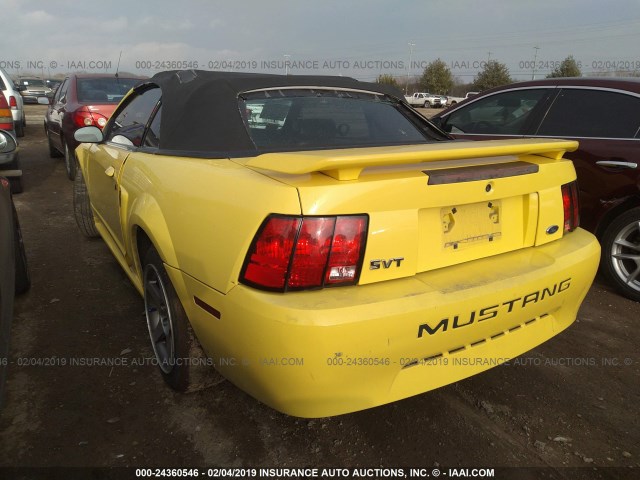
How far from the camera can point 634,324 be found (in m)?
3.29

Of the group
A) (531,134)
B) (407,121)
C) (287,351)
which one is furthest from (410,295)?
(531,134)

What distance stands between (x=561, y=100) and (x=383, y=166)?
3093 millimetres

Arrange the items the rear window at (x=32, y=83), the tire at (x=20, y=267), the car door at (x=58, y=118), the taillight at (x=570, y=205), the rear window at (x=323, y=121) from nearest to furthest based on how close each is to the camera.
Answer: the taillight at (x=570, y=205) < the rear window at (x=323, y=121) < the tire at (x=20, y=267) < the car door at (x=58, y=118) < the rear window at (x=32, y=83)

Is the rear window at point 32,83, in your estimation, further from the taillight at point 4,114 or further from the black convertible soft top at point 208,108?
the black convertible soft top at point 208,108

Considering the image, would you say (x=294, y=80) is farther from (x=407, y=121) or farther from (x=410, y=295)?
(x=410, y=295)

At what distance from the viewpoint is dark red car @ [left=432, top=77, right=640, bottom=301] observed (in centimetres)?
361

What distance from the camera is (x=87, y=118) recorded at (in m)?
6.29

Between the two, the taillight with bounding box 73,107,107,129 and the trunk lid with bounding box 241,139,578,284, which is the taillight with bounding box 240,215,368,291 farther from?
the taillight with bounding box 73,107,107,129

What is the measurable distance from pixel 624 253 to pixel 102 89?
6.94 meters

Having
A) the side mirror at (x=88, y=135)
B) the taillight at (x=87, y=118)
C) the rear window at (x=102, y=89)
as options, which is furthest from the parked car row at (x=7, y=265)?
the rear window at (x=102, y=89)

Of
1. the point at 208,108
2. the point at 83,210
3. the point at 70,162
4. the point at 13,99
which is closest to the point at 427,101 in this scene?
the point at 13,99

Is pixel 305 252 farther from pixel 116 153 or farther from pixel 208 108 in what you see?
pixel 116 153

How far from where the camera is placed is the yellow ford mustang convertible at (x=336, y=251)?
163 cm

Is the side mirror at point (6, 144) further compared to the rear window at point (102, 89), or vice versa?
the rear window at point (102, 89)
